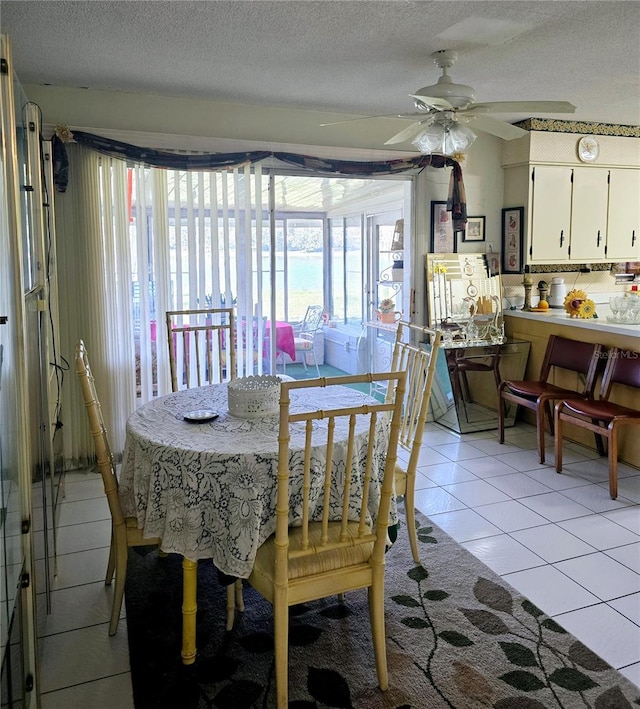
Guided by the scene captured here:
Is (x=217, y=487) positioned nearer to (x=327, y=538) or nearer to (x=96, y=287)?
(x=327, y=538)

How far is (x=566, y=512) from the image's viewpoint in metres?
3.34

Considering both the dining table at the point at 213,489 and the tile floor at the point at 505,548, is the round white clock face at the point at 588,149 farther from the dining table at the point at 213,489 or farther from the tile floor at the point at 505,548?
the dining table at the point at 213,489

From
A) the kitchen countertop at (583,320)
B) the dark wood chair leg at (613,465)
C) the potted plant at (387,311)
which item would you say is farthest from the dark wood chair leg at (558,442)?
the potted plant at (387,311)

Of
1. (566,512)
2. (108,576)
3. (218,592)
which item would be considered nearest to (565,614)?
(566,512)

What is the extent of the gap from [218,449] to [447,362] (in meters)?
3.12

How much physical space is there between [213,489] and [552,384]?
3.40m

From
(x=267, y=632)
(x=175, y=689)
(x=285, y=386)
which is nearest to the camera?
(x=285, y=386)

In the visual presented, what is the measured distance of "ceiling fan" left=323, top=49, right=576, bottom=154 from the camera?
2.80m

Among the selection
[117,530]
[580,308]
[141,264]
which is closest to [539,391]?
[580,308]

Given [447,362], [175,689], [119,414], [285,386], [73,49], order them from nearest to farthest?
[285,386], [175,689], [73,49], [119,414], [447,362]

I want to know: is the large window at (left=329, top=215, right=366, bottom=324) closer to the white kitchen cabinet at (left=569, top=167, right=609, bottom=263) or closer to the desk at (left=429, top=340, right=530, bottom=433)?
the desk at (left=429, top=340, right=530, bottom=433)

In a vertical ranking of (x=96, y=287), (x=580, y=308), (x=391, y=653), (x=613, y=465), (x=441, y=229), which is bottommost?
(x=391, y=653)

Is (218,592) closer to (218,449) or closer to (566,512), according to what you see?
(218,449)

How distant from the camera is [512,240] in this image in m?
5.17
